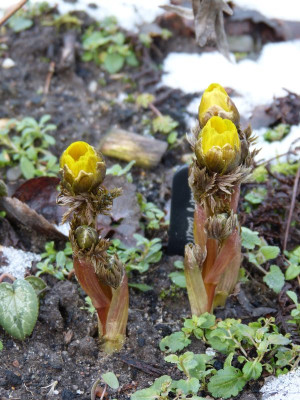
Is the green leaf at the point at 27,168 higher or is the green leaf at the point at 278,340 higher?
the green leaf at the point at 278,340

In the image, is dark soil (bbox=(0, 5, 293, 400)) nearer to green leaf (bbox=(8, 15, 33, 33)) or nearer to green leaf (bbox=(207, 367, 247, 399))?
green leaf (bbox=(207, 367, 247, 399))

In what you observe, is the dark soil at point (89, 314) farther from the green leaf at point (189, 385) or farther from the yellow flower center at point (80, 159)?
the yellow flower center at point (80, 159)

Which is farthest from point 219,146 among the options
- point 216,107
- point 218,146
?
point 216,107

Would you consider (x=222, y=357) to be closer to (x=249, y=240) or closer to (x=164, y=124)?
(x=249, y=240)

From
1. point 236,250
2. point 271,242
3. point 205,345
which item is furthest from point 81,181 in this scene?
point 271,242

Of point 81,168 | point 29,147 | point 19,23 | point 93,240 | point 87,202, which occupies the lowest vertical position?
point 29,147

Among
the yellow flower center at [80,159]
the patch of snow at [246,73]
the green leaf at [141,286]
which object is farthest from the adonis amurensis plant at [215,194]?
the patch of snow at [246,73]
